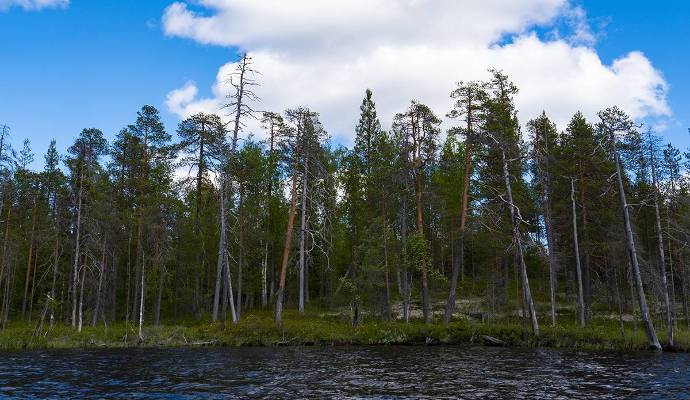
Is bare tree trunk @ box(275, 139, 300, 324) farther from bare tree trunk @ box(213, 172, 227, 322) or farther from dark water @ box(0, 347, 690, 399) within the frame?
dark water @ box(0, 347, 690, 399)

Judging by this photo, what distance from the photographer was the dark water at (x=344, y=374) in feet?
45.8

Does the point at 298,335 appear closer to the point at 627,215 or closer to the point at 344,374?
the point at 344,374

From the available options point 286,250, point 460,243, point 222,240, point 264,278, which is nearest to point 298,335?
point 286,250

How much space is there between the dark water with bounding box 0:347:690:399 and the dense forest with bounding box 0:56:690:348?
6.58m

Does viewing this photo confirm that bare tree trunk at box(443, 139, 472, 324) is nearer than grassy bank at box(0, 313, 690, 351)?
No

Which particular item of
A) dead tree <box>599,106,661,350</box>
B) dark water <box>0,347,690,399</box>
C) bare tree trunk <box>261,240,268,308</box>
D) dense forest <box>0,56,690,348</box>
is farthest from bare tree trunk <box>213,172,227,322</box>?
dead tree <box>599,106,661,350</box>

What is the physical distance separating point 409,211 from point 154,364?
25.1 m

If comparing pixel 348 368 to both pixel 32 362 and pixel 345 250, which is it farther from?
pixel 345 250

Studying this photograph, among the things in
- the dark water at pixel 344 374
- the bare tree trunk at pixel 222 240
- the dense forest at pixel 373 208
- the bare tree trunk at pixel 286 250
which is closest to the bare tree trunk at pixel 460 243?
the dense forest at pixel 373 208

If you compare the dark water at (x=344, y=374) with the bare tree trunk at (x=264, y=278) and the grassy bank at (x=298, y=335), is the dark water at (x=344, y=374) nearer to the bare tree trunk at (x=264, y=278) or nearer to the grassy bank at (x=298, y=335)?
the grassy bank at (x=298, y=335)

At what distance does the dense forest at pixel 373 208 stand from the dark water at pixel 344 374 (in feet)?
21.6

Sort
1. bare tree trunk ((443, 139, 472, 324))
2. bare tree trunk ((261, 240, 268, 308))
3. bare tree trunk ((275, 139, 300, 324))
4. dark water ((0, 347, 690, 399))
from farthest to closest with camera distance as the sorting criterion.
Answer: bare tree trunk ((261, 240, 268, 308)) < bare tree trunk ((275, 139, 300, 324)) < bare tree trunk ((443, 139, 472, 324)) < dark water ((0, 347, 690, 399))

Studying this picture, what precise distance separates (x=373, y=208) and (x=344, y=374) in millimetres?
21334

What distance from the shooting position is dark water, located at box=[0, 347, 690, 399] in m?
14.0
